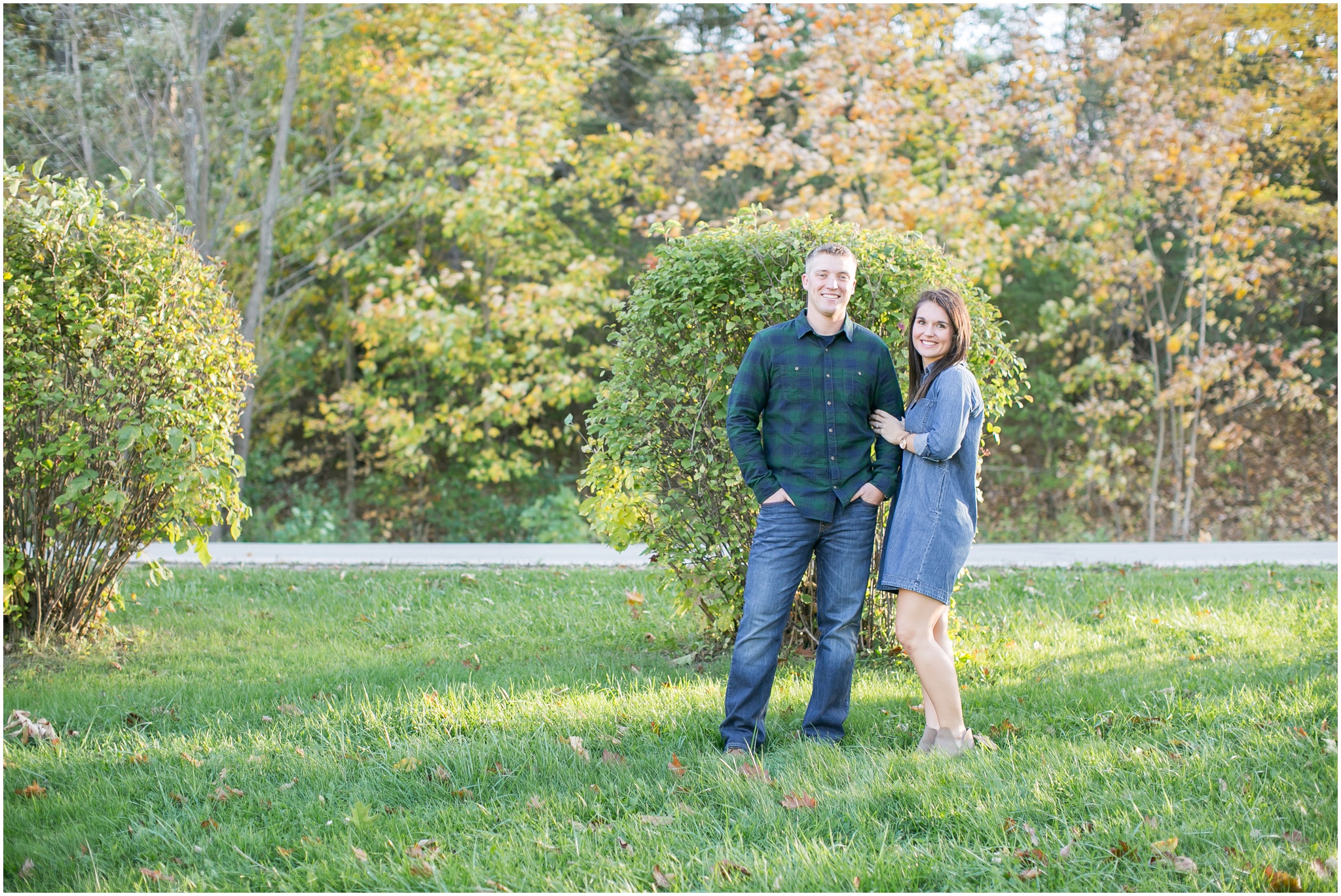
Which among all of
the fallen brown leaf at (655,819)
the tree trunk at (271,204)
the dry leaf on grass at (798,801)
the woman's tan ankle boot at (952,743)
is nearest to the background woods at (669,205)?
the tree trunk at (271,204)

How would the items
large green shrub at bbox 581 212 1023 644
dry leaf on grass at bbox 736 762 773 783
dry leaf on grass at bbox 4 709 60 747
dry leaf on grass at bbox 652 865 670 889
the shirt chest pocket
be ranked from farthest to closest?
large green shrub at bbox 581 212 1023 644 → dry leaf on grass at bbox 4 709 60 747 → the shirt chest pocket → dry leaf on grass at bbox 736 762 773 783 → dry leaf on grass at bbox 652 865 670 889

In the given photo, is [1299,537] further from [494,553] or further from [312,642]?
[312,642]

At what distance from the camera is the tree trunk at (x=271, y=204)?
1119 cm

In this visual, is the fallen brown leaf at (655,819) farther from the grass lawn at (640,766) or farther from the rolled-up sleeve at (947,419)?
the rolled-up sleeve at (947,419)

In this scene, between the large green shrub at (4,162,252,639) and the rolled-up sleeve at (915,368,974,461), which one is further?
the large green shrub at (4,162,252,639)

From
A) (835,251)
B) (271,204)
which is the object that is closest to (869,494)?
(835,251)

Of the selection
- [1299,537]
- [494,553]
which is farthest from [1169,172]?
[494,553]

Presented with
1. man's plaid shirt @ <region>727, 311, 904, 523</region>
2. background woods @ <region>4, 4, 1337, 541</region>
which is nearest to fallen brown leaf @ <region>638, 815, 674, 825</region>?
man's plaid shirt @ <region>727, 311, 904, 523</region>

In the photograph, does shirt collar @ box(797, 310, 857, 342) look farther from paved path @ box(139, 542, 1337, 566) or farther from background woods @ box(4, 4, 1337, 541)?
background woods @ box(4, 4, 1337, 541)

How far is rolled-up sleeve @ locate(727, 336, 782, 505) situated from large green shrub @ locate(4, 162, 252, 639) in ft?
9.56

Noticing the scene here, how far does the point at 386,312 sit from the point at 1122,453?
8.34 metres

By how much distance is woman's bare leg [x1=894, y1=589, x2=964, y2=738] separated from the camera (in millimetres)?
3711

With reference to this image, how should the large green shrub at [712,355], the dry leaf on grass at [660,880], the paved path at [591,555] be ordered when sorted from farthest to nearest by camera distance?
the paved path at [591,555], the large green shrub at [712,355], the dry leaf on grass at [660,880]

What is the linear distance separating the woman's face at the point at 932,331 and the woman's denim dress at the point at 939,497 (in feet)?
0.31
